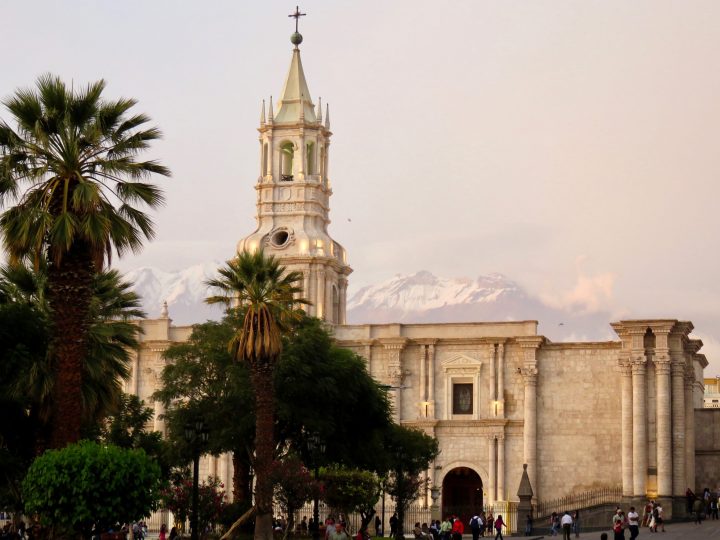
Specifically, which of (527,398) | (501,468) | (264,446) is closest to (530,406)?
(527,398)

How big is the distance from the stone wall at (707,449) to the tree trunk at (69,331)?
4012cm

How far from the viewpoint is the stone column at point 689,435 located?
6062 centimetres

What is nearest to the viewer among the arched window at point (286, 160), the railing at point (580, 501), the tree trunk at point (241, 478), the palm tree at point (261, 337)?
the palm tree at point (261, 337)

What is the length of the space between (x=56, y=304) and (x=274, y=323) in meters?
10.6

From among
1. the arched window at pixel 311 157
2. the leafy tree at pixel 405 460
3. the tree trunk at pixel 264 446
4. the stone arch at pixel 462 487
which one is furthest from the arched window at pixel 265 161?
the tree trunk at pixel 264 446

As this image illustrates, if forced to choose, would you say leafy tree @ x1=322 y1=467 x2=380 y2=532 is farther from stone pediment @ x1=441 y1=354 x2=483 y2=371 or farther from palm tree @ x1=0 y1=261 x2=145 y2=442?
stone pediment @ x1=441 y1=354 x2=483 y2=371

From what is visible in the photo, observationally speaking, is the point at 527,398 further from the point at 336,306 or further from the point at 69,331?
the point at 69,331

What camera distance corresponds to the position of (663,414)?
6022 centimetres

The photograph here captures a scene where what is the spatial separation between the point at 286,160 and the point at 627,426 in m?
21.5

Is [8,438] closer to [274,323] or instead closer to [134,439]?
Answer: [274,323]

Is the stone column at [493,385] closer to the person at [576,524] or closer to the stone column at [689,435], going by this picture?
the stone column at [689,435]

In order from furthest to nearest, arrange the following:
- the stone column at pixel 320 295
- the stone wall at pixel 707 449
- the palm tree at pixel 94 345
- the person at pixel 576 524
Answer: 1. the stone column at pixel 320 295
2. the stone wall at pixel 707 449
3. the person at pixel 576 524
4. the palm tree at pixel 94 345

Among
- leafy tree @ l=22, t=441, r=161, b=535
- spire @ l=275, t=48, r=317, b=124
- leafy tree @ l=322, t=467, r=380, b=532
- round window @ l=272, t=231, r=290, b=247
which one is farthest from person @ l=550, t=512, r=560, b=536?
leafy tree @ l=22, t=441, r=161, b=535

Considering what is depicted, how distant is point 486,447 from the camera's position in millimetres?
63562
